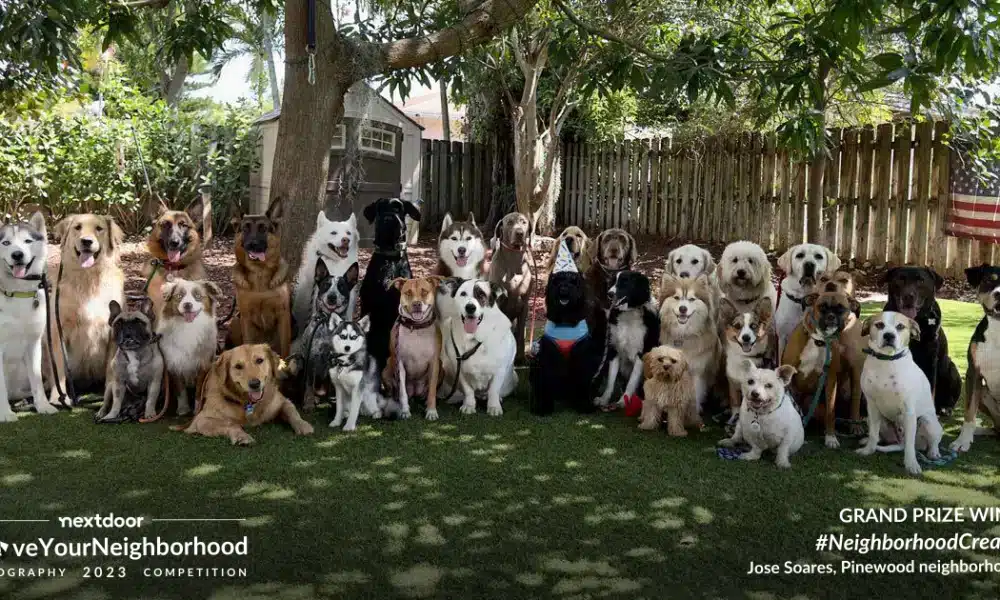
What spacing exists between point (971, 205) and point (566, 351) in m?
8.25

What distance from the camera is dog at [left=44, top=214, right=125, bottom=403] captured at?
5945 mm

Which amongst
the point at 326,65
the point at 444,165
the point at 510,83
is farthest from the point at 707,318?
the point at 444,165

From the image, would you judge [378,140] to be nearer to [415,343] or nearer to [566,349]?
[415,343]

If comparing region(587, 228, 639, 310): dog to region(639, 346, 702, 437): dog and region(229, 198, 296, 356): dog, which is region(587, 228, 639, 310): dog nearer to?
region(639, 346, 702, 437): dog

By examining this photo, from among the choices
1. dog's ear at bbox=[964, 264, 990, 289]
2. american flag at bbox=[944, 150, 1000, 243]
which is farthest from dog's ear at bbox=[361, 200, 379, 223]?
american flag at bbox=[944, 150, 1000, 243]

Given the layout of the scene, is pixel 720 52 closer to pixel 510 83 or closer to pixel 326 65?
pixel 326 65

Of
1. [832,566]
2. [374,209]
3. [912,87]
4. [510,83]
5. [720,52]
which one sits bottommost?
[832,566]

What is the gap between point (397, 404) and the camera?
586 centimetres

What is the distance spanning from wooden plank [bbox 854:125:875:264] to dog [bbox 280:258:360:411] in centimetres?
936

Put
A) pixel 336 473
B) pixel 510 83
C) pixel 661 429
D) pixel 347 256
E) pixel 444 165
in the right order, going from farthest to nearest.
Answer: pixel 444 165 → pixel 510 83 → pixel 347 256 → pixel 661 429 → pixel 336 473

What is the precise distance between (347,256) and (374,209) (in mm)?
552

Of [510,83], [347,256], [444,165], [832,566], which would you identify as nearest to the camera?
[832,566]

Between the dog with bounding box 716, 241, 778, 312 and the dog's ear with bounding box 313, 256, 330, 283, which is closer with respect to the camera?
the dog's ear with bounding box 313, 256, 330, 283

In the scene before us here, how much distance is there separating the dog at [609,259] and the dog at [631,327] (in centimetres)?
64
